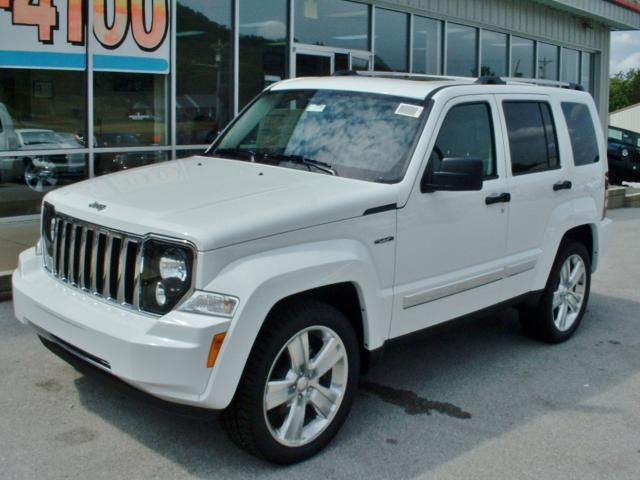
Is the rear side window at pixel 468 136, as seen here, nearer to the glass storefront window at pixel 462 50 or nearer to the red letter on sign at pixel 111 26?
the red letter on sign at pixel 111 26

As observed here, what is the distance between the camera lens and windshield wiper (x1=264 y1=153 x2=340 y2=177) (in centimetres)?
468

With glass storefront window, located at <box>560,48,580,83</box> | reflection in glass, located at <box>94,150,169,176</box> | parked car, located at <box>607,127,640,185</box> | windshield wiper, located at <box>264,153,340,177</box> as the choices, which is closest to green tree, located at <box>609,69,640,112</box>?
parked car, located at <box>607,127,640,185</box>

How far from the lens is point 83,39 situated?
9812 mm

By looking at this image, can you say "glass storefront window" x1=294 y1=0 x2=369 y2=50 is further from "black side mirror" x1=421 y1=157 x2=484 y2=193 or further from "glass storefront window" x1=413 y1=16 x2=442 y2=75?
"black side mirror" x1=421 y1=157 x2=484 y2=193

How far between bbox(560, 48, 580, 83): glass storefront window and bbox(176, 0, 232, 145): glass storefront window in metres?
11.1

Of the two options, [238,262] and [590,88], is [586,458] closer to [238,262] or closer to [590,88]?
[238,262]

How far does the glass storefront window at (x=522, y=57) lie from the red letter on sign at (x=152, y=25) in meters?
9.58

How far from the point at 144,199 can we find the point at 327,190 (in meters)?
0.95

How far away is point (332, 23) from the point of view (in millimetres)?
13328

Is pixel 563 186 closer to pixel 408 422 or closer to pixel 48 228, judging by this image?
pixel 408 422

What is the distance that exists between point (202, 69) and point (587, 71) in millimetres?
13317

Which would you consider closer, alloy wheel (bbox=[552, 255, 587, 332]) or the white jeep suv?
the white jeep suv

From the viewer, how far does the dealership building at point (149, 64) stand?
31.1 ft

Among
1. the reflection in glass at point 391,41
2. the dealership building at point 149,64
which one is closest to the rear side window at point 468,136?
the dealership building at point 149,64
